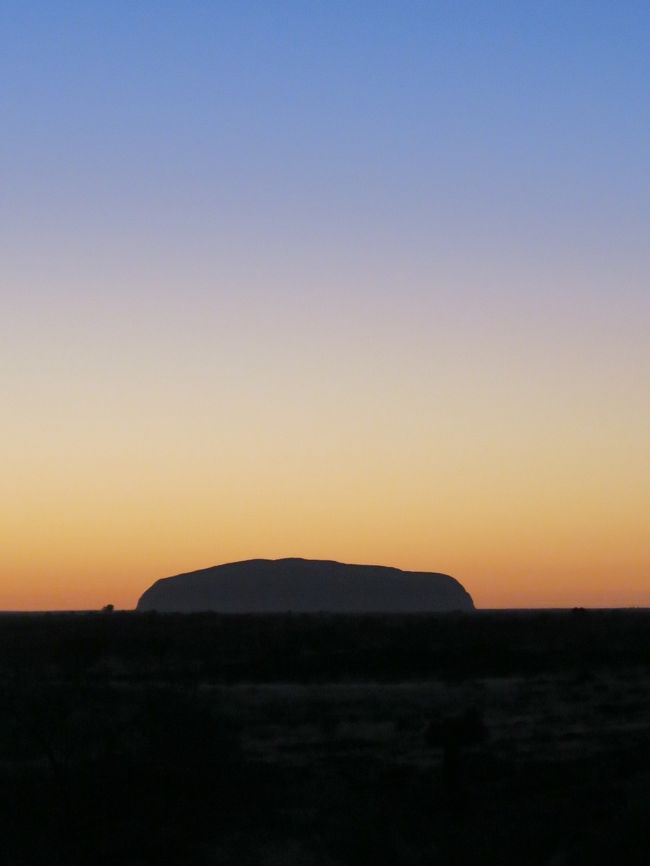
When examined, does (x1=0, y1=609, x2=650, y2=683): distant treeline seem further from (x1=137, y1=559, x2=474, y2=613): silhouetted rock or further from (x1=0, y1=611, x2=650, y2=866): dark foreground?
(x1=137, y1=559, x2=474, y2=613): silhouetted rock

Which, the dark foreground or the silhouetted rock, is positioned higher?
the silhouetted rock

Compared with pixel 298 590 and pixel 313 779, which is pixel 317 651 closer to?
pixel 313 779

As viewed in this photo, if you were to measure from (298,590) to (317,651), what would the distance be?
122 metres

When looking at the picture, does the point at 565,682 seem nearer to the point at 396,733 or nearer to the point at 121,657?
the point at 396,733

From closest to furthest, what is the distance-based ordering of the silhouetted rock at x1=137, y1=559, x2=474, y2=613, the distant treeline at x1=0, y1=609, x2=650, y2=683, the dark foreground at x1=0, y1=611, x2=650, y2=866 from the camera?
the dark foreground at x1=0, y1=611, x2=650, y2=866 < the distant treeline at x1=0, y1=609, x2=650, y2=683 < the silhouetted rock at x1=137, y1=559, x2=474, y2=613

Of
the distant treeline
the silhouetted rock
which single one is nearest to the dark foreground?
the distant treeline

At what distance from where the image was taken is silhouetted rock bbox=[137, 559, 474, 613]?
599 feet

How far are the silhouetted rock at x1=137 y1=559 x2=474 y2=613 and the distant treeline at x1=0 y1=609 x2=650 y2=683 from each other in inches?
4008

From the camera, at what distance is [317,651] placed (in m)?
61.7

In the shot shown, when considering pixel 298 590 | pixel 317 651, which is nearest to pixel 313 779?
pixel 317 651

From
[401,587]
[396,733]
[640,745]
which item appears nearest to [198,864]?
[640,745]

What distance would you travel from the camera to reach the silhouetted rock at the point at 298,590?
599ft

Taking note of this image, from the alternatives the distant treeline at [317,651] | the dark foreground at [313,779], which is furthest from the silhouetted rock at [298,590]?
the dark foreground at [313,779]

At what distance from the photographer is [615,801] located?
16.8m
